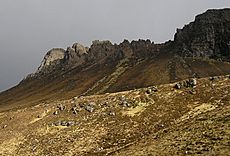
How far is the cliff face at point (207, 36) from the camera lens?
165875mm

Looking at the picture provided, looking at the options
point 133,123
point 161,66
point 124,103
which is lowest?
point 133,123

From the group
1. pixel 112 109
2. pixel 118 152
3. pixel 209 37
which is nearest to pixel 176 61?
pixel 209 37

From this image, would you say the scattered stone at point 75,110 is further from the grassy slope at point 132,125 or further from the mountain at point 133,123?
the grassy slope at point 132,125

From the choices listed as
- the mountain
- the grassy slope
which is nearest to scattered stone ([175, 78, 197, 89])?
the mountain

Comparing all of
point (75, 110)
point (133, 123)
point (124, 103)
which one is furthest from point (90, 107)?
point (133, 123)

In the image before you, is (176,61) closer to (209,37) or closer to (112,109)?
(209,37)

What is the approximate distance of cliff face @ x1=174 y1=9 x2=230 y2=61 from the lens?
166 m

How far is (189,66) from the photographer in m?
151

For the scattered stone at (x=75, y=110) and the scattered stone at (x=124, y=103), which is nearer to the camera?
the scattered stone at (x=124, y=103)

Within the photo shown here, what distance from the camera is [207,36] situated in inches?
6767

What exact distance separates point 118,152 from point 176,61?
125m

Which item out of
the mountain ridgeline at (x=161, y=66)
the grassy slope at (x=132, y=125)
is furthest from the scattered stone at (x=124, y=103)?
the mountain ridgeline at (x=161, y=66)

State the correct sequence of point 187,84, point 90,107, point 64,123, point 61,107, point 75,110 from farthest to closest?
point 61,107
point 75,110
point 90,107
point 187,84
point 64,123

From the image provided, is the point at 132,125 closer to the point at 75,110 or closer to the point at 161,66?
the point at 75,110
